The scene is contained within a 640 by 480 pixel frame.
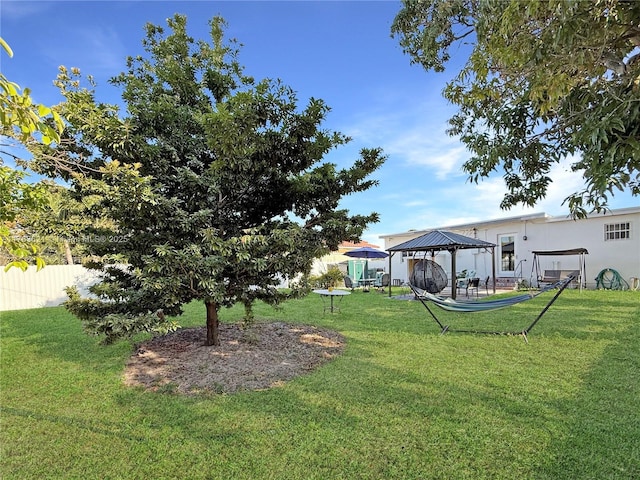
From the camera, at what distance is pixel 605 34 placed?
2.57m

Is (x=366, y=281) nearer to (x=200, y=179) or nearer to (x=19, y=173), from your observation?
(x=200, y=179)

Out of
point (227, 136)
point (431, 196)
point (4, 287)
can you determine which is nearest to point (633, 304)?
point (431, 196)

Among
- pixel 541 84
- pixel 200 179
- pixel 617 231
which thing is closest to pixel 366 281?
pixel 617 231

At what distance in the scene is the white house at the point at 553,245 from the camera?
1321 cm

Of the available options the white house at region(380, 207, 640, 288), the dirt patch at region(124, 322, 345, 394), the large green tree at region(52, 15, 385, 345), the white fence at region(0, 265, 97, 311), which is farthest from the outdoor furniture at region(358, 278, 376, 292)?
the large green tree at region(52, 15, 385, 345)

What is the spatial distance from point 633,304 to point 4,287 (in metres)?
19.4

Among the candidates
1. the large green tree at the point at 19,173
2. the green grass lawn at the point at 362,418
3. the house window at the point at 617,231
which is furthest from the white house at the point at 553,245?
the large green tree at the point at 19,173

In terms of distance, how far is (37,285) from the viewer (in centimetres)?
1273

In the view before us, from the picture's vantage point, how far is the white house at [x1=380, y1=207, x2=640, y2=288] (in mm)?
13211

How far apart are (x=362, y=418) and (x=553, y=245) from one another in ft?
49.8

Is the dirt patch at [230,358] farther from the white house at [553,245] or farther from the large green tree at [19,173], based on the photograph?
the white house at [553,245]

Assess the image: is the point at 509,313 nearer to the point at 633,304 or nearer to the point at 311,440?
the point at 633,304

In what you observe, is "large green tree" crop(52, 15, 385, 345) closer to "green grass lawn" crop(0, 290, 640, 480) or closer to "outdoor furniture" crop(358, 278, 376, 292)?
"green grass lawn" crop(0, 290, 640, 480)

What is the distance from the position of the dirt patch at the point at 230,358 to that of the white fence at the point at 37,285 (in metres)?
8.09
